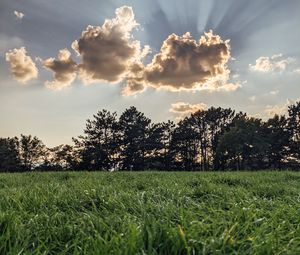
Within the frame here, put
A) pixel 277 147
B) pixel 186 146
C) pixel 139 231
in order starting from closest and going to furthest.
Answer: pixel 139 231 < pixel 277 147 < pixel 186 146

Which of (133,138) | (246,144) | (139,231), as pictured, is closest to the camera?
(139,231)

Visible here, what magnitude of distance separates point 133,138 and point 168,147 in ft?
34.0

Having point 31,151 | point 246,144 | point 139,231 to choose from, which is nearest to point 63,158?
point 31,151

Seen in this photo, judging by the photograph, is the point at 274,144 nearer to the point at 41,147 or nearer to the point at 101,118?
the point at 101,118

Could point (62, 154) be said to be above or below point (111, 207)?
above

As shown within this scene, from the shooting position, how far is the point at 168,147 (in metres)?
90.8

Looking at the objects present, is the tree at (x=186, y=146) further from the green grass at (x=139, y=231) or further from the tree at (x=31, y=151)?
the green grass at (x=139, y=231)

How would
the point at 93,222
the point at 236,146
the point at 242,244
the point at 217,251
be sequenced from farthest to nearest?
the point at 236,146, the point at 93,222, the point at 242,244, the point at 217,251

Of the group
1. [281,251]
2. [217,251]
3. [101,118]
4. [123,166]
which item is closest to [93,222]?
[217,251]

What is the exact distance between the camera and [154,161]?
83.9 meters

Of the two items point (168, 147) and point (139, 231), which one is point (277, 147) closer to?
point (168, 147)

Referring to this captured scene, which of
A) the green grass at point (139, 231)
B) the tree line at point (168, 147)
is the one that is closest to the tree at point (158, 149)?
the tree line at point (168, 147)

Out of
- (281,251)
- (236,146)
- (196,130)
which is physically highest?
(196,130)

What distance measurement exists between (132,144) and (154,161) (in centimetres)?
670
